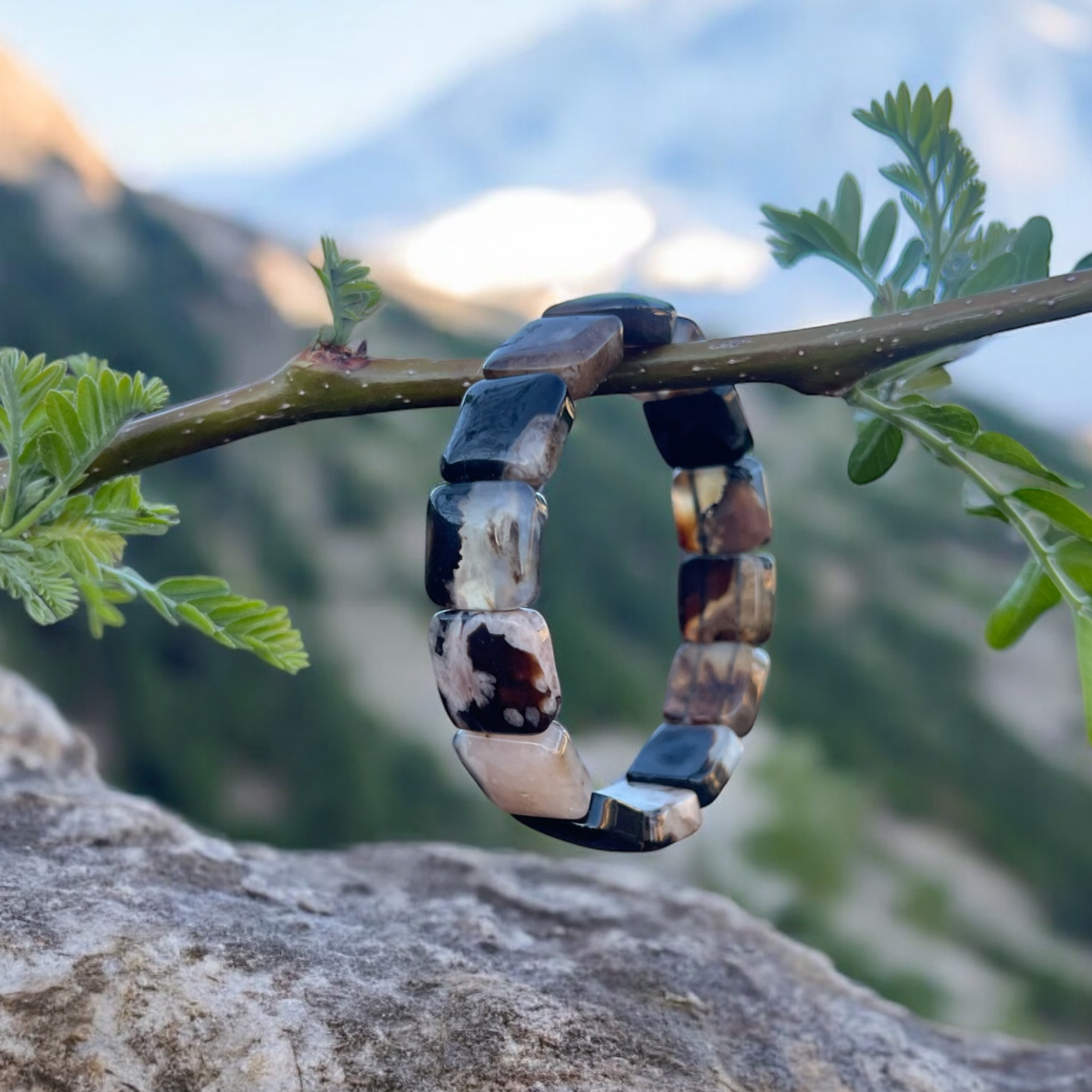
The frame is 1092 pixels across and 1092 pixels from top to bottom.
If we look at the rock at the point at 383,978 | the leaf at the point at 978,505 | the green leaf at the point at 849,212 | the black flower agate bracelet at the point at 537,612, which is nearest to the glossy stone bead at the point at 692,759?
the black flower agate bracelet at the point at 537,612

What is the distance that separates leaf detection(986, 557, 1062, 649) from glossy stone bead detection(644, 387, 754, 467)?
0.70 feet

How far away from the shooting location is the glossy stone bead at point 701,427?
2.61ft

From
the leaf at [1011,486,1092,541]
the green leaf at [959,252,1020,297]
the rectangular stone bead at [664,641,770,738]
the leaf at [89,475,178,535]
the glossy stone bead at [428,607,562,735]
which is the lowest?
the glossy stone bead at [428,607,562,735]

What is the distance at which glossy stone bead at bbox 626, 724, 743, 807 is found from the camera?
0.74m

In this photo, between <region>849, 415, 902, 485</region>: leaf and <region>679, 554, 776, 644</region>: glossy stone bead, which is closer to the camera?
<region>849, 415, 902, 485</region>: leaf

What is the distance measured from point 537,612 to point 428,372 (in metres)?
0.14

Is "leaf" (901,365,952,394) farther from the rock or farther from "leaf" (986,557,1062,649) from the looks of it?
the rock

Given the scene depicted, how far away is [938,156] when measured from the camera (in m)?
0.63

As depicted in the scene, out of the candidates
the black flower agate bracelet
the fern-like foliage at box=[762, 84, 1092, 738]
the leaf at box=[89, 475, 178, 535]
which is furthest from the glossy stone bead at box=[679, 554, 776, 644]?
the leaf at box=[89, 475, 178, 535]

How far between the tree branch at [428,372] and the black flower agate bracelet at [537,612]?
54mm

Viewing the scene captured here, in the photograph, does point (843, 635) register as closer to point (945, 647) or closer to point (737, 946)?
point (945, 647)

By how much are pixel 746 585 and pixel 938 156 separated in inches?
12.1

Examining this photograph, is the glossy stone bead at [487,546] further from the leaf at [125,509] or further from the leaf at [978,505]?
the leaf at [978,505]

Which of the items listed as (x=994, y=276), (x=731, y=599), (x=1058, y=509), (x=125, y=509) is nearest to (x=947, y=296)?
(x=994, y=276)
